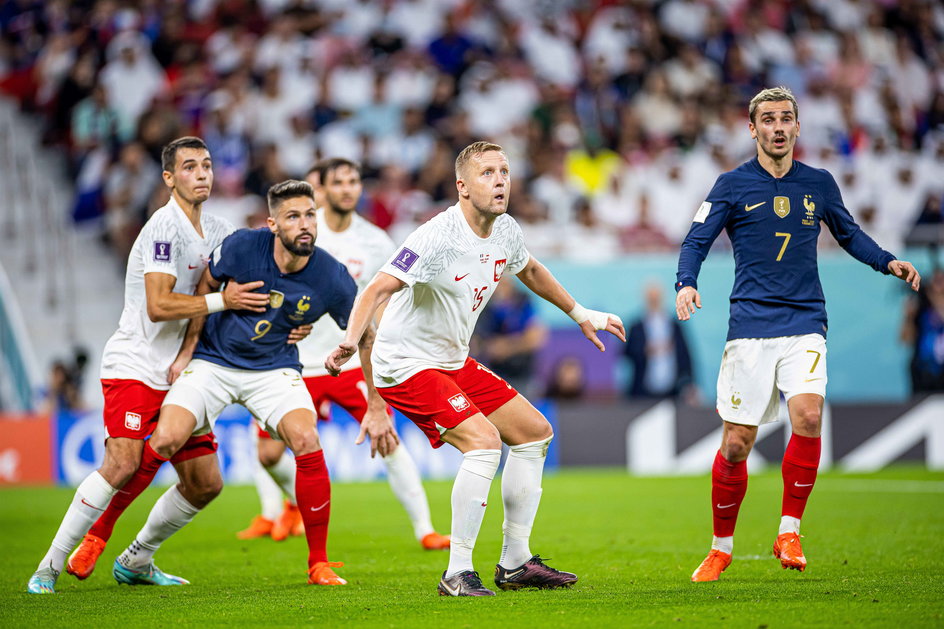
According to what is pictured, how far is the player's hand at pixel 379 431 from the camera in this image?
22.3 feet

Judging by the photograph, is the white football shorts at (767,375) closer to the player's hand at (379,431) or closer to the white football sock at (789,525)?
the white football sock at (789,525)

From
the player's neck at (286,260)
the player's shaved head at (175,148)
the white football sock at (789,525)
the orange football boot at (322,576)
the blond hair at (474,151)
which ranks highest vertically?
the player's shaved head at (175,148)

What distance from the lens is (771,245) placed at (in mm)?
7039

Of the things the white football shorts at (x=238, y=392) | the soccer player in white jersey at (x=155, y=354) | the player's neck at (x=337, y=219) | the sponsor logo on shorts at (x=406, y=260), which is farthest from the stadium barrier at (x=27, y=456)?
the sponsor logo on shorts at (x=406, y=260)

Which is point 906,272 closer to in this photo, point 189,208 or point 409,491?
point 409,491

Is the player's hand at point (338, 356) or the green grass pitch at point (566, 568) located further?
the player's hand at point (338, 356)

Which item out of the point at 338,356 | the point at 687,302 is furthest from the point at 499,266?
the point at 338,356

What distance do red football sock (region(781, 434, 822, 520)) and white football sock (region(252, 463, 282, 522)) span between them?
4838mm

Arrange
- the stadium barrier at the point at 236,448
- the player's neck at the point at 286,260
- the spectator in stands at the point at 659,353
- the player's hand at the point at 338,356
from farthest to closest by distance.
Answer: the spectator in stands at the point at 659,353
the stadium barrier at the point at 236,448
the player's neck at the point at 286,260
the player's hand at the point at 338,356

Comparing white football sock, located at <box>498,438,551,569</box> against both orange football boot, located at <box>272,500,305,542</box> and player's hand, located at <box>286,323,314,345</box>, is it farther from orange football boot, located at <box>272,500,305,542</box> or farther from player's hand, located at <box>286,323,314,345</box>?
orange football boot, located at <box>272,500,305,542</box>

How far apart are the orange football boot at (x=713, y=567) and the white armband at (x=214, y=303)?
332 centimetres

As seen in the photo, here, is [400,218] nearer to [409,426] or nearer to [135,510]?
[409,426]

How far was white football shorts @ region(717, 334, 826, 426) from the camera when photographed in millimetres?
6875

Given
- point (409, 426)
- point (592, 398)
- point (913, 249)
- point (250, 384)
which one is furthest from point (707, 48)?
point (250, 384)
